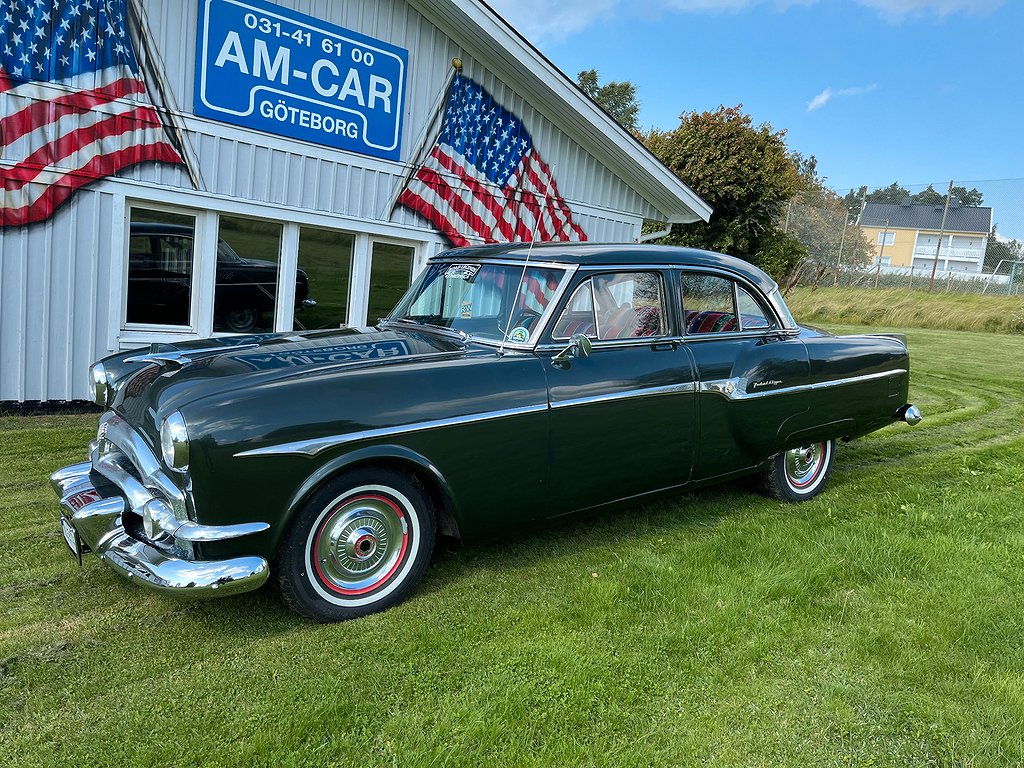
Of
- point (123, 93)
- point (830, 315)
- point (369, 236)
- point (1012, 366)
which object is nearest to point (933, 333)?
point (830, 315)

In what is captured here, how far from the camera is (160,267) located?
6.94 meters

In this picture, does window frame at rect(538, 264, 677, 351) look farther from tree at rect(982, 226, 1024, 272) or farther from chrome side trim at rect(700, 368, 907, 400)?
tree at rect(982, 226, 1024, 272)

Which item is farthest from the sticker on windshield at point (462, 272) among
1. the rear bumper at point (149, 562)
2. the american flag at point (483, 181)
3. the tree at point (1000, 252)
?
the tree at point (1000, 252)

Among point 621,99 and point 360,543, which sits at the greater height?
point 621,99

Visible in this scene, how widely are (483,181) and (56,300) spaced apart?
4.86 meters

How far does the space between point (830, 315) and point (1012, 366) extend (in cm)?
840

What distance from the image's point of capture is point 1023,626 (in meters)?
3.43

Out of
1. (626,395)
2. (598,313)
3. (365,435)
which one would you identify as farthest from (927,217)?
(365,435)

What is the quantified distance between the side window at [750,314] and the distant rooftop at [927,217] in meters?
24.1

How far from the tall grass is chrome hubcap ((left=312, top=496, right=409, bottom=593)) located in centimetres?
1952

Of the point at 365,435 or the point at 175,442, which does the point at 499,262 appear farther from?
the point at 175,442

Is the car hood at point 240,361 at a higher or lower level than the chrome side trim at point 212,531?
higher

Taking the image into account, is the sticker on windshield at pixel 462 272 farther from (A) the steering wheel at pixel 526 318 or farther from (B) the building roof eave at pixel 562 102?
(B) the building roof eave at pixel 562 102

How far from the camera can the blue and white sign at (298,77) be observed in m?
6.74
